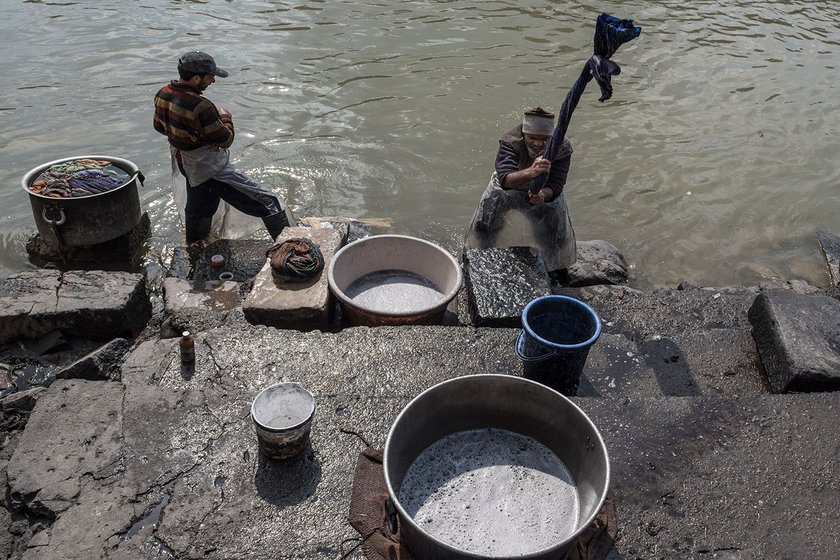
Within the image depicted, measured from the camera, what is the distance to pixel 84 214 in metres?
5.94

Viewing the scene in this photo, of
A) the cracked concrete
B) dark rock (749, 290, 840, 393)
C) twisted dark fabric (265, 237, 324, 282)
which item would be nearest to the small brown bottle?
the cracked concrete

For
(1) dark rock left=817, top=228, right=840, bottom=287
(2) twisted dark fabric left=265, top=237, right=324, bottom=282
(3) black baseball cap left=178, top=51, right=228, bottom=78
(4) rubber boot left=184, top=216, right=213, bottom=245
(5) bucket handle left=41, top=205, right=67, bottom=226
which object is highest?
(3) black baseball cap left=178, top=51, right=228, bottom=78

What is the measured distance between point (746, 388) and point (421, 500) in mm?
2559

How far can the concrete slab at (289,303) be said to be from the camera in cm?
475

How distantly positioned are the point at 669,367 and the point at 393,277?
2361 mm

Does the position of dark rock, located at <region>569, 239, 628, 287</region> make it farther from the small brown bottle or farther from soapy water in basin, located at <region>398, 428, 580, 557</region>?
the small brown bottle

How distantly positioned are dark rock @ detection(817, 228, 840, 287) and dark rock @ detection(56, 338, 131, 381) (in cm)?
757

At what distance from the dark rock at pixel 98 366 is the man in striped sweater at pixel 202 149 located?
2.23m

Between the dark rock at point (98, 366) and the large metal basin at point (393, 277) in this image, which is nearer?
the dark rock at point (98, 366)

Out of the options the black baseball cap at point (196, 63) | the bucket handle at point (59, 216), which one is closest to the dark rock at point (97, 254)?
the bucket handle at point (59, 216)

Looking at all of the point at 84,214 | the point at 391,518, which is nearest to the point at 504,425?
the point at 391,518

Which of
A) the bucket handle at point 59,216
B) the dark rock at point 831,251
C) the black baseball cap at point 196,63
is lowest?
the dark rock at point 831,251

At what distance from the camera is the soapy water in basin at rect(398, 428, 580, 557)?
2.95m

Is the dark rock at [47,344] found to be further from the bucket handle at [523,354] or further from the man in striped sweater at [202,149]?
the bucket handle at [523,354]
